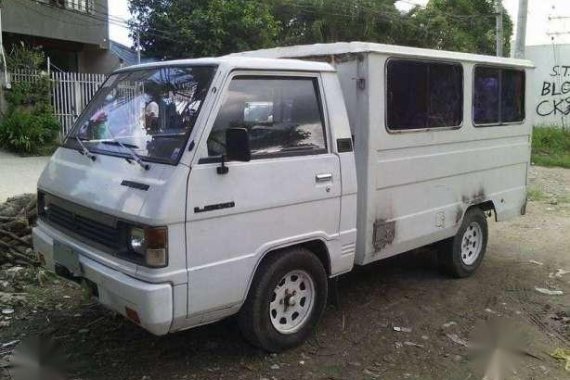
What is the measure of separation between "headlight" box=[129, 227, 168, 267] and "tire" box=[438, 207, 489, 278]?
3.23 m

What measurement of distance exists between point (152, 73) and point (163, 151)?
Result: 84cm

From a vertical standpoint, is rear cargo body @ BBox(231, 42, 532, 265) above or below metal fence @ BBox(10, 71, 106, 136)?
below

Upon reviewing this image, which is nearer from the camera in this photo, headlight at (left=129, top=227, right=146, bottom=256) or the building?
headlight at (left=129, top=227, right=146, bottom=256)

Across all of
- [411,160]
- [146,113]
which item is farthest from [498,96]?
[146,113]

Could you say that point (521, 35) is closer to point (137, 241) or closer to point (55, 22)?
point (55, 22)

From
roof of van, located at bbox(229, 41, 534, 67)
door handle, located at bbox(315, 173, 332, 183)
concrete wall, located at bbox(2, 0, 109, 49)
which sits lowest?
door handle, located at bbox(315, 173, 332, 183)

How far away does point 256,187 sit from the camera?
3549mm

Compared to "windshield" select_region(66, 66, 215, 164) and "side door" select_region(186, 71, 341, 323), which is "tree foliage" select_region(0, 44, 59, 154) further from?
"side door" select_region(186, 71, 341, 323)

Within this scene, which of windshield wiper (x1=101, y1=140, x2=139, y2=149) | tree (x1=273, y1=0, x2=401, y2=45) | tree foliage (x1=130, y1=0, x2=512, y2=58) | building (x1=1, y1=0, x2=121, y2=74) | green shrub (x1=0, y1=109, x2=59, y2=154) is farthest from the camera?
tree (x1=273, y1=0, x2=401, y2=45)

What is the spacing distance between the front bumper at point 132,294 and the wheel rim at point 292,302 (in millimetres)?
876

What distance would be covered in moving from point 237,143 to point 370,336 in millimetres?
1939

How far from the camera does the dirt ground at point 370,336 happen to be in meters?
3.83

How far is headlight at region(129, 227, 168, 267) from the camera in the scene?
10.3 ft

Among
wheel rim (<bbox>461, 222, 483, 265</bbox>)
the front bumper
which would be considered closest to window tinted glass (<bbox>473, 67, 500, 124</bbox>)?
wheel rim (<bbox>461, 222, 483, 265</bbox>)
